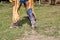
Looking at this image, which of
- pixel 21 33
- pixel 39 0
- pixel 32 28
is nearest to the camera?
pixel 21 33

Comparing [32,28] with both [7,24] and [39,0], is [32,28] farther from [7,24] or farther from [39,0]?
[39,0]

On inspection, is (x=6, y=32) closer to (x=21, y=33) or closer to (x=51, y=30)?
(x=21, y=33)

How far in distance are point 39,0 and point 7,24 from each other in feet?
20.8

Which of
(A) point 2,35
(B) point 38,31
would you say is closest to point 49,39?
(B) point 38,31

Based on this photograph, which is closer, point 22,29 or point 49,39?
point 49,39

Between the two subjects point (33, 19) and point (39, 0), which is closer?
point (33, 19)

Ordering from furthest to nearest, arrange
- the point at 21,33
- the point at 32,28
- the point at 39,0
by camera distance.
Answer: the point at 39,0 < the point at 32,28 < the point at 21,33

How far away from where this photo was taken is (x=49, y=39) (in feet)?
21.0

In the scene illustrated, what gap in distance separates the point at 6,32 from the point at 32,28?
2.59 feet

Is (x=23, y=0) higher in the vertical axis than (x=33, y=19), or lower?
higher

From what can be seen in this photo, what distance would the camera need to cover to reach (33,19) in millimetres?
7359

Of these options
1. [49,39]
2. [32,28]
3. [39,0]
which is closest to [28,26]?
[32,28]

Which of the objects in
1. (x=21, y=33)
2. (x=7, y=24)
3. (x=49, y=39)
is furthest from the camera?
(x=7, y=24)

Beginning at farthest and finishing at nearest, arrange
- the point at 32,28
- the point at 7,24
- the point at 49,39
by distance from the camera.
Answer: the point at 7,24
the point at 32,28
the point at 49,39
